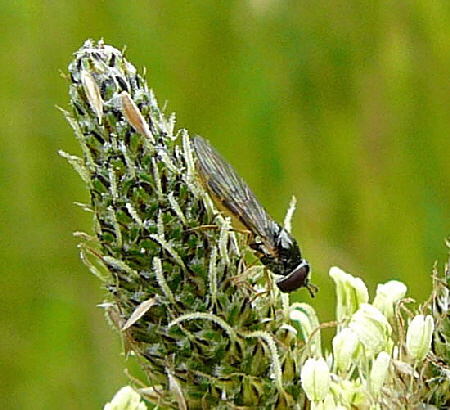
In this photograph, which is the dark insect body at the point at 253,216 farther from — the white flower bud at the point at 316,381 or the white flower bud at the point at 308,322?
the white flower bud at the point at 316,381

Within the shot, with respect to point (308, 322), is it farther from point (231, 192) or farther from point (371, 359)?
point (231, 192)

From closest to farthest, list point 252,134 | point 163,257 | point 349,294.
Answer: point 163,257 < point 349,294 < point 252,134

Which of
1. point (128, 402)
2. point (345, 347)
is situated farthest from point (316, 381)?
point (128, 402)

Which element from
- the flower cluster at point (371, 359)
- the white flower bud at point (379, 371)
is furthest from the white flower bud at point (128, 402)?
the white flower bud at point (379, 371)

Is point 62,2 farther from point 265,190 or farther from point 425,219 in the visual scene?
point 425,219

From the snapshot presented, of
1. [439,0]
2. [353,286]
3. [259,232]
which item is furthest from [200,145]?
[439,0]

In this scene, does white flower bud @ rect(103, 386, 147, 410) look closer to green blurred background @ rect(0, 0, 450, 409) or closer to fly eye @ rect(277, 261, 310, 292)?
fly eye @ rect(277, 261, 310, 292)
